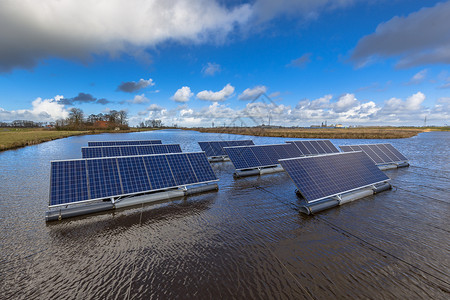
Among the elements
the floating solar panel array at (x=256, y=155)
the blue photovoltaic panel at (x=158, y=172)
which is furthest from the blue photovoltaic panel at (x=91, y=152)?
the floating solar panel array at (x=256, y=155)

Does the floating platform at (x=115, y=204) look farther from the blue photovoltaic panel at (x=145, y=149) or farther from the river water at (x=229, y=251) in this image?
the blue photovoltaic panel at (x=145, y=149)

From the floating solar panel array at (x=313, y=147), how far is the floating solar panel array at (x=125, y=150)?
1699 cm

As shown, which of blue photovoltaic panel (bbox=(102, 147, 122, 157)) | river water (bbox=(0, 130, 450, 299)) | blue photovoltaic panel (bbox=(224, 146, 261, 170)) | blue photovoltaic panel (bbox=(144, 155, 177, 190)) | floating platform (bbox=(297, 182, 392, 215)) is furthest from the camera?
blue photovoltaic panel (bbox=(102, 147, 122, 157))

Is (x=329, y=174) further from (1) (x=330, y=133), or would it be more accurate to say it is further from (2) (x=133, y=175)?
(1) (x=330, y=133)

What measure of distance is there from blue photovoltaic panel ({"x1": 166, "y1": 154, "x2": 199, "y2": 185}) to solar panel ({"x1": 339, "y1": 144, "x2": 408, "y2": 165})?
784 inches

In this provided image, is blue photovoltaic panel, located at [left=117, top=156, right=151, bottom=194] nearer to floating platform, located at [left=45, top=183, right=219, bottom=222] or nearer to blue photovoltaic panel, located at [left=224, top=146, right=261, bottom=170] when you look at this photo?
floating platform, located at [left=45, top=183, right=219, bottom=222]

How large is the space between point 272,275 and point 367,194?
456 inches

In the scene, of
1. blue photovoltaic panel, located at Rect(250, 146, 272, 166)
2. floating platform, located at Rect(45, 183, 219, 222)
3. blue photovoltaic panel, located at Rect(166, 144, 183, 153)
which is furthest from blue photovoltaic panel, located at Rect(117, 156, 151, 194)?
blue photovoltaic panel, located at Rect(250, 146, 272, 166)

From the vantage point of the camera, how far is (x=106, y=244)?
7.95 metres

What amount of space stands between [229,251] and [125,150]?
19742mm

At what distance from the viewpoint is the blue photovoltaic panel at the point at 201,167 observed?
1460 centimetres

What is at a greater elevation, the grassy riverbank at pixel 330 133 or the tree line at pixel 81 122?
the tree line at pixel 81 122

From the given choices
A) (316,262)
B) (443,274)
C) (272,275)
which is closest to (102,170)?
(272,275)

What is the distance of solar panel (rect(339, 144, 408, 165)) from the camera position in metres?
22.7
